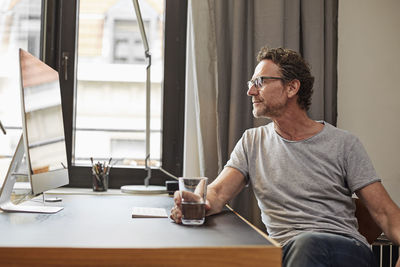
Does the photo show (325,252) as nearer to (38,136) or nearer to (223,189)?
(223,189)

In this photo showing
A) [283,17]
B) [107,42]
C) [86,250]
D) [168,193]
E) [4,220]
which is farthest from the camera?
[107,42]

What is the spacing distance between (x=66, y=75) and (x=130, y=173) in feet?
2.11

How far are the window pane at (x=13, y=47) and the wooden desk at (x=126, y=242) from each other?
1.13 metres

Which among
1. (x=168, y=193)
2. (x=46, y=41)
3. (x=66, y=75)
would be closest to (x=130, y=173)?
(x=168, y=193)

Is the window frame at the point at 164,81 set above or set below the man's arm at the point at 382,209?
above

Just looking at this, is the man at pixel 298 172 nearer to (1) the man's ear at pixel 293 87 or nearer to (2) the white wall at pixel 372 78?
(1) the man's ear at pixel 293 87

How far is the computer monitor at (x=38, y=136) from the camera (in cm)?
127

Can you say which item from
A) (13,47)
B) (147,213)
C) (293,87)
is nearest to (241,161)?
(293,87)

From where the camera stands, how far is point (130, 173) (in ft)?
7.81

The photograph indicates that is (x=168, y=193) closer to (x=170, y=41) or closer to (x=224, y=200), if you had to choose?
(x=224, y=200)

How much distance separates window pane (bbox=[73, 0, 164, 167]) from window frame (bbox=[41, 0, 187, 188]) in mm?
Answer: 62

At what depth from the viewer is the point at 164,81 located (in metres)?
2.40

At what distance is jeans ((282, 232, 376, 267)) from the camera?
3.91 feet

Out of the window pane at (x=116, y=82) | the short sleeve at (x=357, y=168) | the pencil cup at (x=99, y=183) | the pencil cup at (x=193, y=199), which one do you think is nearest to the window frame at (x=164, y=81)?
the window pane at (x=116, y=82)
